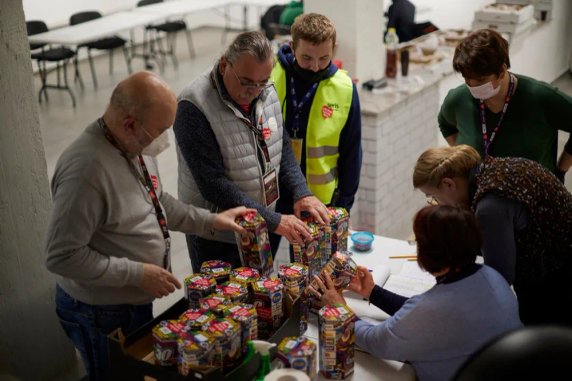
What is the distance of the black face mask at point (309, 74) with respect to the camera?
10.7 ft

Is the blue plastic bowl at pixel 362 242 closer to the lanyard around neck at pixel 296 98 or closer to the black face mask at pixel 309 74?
the lanyard around neck at pixel 296 98

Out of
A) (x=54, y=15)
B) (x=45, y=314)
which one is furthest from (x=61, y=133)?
(x=45, y=314)

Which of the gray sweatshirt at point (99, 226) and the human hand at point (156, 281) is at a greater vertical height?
the gray sweatshirt at point (99, 226)

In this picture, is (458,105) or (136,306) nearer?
(136,306)

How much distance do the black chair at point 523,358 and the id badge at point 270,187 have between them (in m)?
1.59

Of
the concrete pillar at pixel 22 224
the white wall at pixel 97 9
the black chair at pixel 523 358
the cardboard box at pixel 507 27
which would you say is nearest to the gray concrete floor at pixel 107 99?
the white wall at pixel 97 9

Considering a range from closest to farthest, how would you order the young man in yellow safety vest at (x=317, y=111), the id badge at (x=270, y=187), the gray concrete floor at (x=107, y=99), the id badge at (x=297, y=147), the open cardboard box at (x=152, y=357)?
the open cardboard box at (x=152, y=357)
the id badge at (x=270, y=187)
the young man in yellow safety vest at (x=317, y=111)
the id badge at (x=297, y=147)
the gray concrete floor at (x=107, y=99)

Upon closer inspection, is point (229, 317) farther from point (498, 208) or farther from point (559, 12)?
point (559, 12)

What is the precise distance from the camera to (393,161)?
17.1ft

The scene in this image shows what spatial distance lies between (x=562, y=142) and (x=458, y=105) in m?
4.13

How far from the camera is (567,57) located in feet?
29.9

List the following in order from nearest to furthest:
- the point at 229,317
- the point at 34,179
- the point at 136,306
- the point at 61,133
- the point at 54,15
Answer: the point at 229,317 → the point at 136,306 → the point at 34,179 → the point at 61,133 → the point at 54,15

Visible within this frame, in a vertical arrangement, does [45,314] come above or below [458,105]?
below

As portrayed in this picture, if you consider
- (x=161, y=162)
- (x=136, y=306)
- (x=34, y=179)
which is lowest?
(x=161, y=162)
